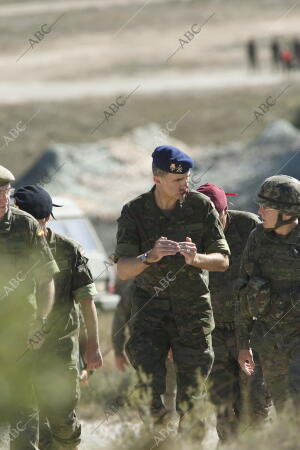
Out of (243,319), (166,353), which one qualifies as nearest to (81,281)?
(166,353)

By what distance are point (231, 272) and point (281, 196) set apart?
1038mm

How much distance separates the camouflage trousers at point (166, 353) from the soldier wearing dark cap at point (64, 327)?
299mm

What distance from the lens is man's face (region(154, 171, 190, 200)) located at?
6535mm

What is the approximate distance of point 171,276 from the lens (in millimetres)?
6586

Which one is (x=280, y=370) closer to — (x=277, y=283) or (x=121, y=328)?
(x=277, y=283)

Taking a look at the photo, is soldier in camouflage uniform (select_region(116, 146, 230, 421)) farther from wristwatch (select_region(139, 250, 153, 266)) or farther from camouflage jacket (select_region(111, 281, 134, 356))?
camouflage jacket (select_region(111, 281, 134, 356))

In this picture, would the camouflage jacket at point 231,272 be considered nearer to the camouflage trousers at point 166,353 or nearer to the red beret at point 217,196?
the red beret at point 217,196

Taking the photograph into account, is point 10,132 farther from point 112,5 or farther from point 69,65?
point 112,5

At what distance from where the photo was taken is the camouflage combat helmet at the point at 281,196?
6.44 metres

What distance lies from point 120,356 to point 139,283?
47.9 inches

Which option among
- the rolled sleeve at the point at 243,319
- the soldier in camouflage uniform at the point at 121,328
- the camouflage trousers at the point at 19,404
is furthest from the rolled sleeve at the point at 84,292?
the soldier in camouflage uniform at the point at 121,328

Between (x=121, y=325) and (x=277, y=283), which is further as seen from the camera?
(x=121, y=325)

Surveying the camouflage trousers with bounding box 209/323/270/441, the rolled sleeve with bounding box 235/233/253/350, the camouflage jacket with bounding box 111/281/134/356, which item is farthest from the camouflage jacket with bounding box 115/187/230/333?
the camouflage jacket with bounding box 111/281/134/356

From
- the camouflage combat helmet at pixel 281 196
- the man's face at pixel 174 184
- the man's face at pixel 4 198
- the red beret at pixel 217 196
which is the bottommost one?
the red beret at pixel 217 196
